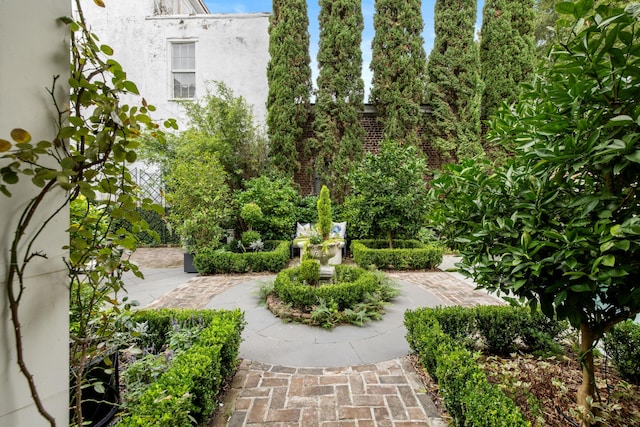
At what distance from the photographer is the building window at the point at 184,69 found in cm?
1162

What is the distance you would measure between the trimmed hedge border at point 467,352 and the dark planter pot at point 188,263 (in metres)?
5.68

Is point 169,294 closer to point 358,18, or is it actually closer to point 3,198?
point 3,198

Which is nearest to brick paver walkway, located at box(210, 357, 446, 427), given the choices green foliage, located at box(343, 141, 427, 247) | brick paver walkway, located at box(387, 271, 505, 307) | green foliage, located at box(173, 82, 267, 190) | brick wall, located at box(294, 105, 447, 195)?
brick paver walkway, located at box(387, 271, 505, 307)

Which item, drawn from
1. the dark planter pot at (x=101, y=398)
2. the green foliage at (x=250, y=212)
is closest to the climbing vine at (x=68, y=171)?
the dark planter pot at (x=101, y=398)

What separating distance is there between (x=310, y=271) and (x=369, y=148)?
24.7 ft

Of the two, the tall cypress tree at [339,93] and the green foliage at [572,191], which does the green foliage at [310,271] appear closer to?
the green foliage at [572,191]

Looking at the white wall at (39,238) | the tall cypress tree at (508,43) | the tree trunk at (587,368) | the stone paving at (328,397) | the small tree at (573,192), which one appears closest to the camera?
the white wall at (39,238)

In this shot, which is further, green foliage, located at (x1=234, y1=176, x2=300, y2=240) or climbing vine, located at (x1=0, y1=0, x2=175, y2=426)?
green foliage, located at (x1=234, y1=176, x2=300, y2=240)

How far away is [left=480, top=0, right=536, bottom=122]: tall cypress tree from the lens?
10.9 metres

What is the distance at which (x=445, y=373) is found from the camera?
243cm

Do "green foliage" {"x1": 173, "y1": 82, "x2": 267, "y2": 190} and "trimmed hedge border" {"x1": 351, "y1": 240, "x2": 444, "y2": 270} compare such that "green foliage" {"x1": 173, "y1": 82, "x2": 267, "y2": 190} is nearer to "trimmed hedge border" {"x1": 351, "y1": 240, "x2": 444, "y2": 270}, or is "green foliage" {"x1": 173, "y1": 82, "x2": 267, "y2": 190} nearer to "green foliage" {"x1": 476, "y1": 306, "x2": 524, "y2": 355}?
"trimmed hedge border" {"x1": 351, "y1": 240, "x2": 444, "y2": 270}

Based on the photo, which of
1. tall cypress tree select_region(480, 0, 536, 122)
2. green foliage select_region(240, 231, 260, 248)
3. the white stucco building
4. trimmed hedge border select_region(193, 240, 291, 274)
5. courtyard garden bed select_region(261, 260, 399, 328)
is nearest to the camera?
courtyard garden bed select_region(261, 260, 399, 328)

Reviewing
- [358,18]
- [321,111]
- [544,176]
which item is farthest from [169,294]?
[358,18]

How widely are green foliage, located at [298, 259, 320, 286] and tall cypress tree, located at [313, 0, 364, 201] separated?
577 cm
